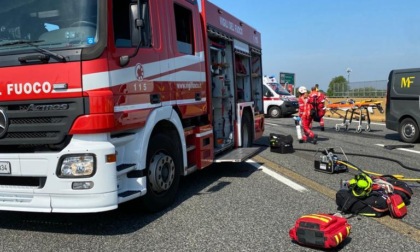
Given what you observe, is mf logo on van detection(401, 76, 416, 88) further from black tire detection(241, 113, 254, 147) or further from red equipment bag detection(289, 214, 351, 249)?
red equipment bag detection(289, 214, 351, 249)

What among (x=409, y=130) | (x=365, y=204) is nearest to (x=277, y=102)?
(x=409, y=130)

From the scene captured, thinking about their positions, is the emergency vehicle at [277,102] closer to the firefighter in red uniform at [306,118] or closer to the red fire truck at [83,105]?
the firefighter in red uniform at [306,118]

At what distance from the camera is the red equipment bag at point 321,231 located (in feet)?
12.7

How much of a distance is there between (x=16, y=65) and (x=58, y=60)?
471mm

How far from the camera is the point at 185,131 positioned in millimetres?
6051

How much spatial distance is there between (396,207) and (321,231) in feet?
4.61

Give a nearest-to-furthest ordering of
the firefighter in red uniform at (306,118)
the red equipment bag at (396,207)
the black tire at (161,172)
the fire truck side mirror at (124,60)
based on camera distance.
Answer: the fire truck side mirror at (124,60)
the red equipment bag at (396,207)
the black tire at (161,172)
the firefighter in red uniform at (306,118)

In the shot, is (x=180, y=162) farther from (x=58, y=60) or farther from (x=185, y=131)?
(x=58, y=60)

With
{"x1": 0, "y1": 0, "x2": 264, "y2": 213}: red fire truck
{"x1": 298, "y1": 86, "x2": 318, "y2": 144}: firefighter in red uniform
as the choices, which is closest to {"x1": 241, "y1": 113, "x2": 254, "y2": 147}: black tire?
{"x1": 298, "y1": 86, "x2": 318, "y2": 144}: firefighter in red uniform

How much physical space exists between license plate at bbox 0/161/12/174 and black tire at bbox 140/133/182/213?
4.75 ft

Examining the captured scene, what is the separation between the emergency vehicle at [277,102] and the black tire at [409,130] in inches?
455

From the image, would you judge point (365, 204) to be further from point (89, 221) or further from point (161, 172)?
point (89, 221)

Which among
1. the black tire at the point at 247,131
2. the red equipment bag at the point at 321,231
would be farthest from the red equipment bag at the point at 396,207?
the black tire at the point at 247,131

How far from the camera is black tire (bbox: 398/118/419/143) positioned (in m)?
12.0
